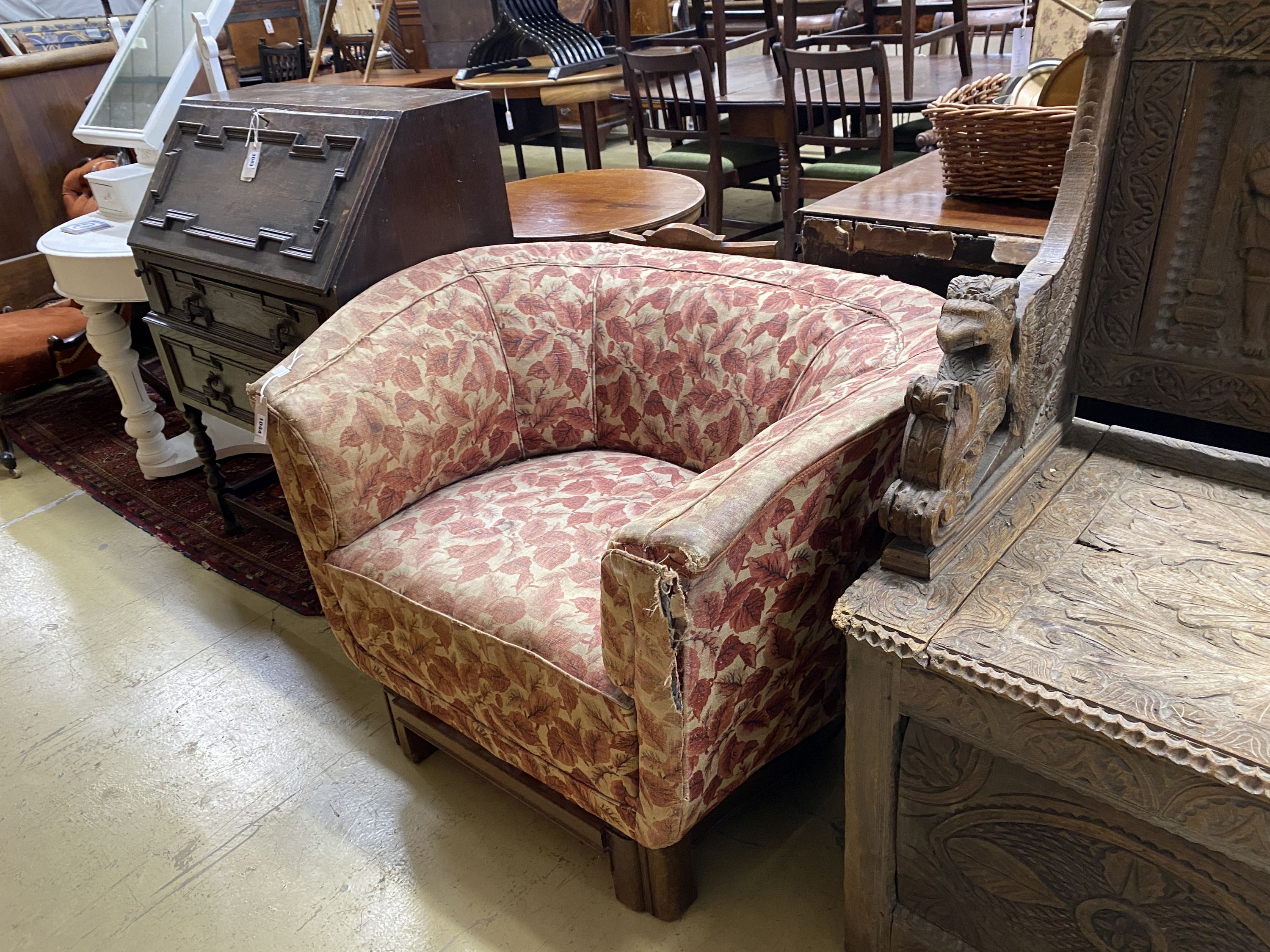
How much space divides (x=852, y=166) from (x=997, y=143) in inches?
74.4

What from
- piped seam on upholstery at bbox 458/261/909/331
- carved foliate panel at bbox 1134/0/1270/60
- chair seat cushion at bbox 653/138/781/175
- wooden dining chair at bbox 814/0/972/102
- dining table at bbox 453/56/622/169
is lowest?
chair seat cushion at bbox 653/138/781/175

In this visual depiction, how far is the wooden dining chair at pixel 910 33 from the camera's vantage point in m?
3.36

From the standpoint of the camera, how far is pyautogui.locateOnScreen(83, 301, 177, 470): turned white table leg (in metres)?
2.69

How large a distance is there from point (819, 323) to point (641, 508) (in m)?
0.45

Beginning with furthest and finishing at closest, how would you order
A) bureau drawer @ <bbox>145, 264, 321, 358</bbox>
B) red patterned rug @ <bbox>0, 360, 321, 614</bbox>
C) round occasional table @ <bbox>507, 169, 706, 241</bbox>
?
red patterned rug @ <bbox>0, 360, 321, 614</bbox>
round occasional table @ <bbox>507, 169, 706, 241</bbox>
bureau drawer @ <bbox>145, 264, 321, 358</bbox>

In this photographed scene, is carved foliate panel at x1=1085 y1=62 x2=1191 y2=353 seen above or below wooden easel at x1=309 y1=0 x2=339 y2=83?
below

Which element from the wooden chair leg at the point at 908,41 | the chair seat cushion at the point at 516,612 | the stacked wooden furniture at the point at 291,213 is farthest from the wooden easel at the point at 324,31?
the chair seat cushion at the point at 516,612

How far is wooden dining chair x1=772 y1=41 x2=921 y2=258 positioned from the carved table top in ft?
6.99

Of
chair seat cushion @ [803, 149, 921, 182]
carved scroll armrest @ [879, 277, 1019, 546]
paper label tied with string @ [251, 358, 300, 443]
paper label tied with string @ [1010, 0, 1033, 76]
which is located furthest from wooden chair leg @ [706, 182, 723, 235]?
carved scroll armrest @ [879, 277, 1019, 546]

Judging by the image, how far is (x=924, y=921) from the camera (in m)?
1.25

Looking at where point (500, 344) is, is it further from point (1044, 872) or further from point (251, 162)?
point (1044, 872)

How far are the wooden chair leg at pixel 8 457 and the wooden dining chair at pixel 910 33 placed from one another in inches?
127

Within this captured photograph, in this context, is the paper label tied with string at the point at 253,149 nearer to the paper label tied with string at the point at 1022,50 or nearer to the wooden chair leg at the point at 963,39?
the paper label tied with string at the point at 1022,50

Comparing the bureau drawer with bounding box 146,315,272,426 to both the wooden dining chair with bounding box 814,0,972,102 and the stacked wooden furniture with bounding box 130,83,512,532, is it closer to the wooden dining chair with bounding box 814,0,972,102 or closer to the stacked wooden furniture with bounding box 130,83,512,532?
the stacked wooden furniture with bounding box 130,83,512,532
